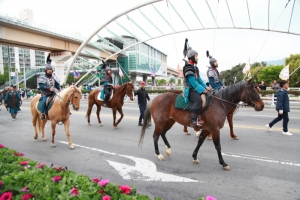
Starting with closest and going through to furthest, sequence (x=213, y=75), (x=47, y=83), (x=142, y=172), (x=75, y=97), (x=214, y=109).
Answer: (x=142, y=172), (x=214, y=109), (x=75, y=97), (x=47, y=83), (x=213, y=75)

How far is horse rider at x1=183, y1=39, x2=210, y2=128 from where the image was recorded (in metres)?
4.72

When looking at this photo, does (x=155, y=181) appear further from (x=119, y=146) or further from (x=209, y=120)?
(x=119, y=146)

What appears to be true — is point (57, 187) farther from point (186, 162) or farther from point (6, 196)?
point (186, 162)

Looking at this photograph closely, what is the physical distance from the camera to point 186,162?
4945 mm

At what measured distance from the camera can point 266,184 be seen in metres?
3.77

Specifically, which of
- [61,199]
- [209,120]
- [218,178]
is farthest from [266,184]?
[61,199]

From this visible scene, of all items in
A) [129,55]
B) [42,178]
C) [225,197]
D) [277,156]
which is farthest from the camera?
[129,55]

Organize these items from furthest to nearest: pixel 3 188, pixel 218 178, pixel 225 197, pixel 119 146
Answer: pixel 119 146, pixel 218 178, pixel 225 197, pixel 3 188

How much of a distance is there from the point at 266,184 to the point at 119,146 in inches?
159

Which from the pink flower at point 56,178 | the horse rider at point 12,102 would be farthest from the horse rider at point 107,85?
the horse rider at point 12,102

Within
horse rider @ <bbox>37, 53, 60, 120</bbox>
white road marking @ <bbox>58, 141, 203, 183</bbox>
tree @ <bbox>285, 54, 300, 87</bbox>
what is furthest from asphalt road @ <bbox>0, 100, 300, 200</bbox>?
tree @ <bbox>285, 54, 300, 87</bbox>

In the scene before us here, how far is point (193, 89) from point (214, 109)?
673 millimetres

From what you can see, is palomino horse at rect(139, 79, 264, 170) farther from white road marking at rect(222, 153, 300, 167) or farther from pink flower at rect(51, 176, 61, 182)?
pink flower at rect(51, 176, 61, 182)

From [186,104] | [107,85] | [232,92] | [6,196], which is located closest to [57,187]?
[6,196]
